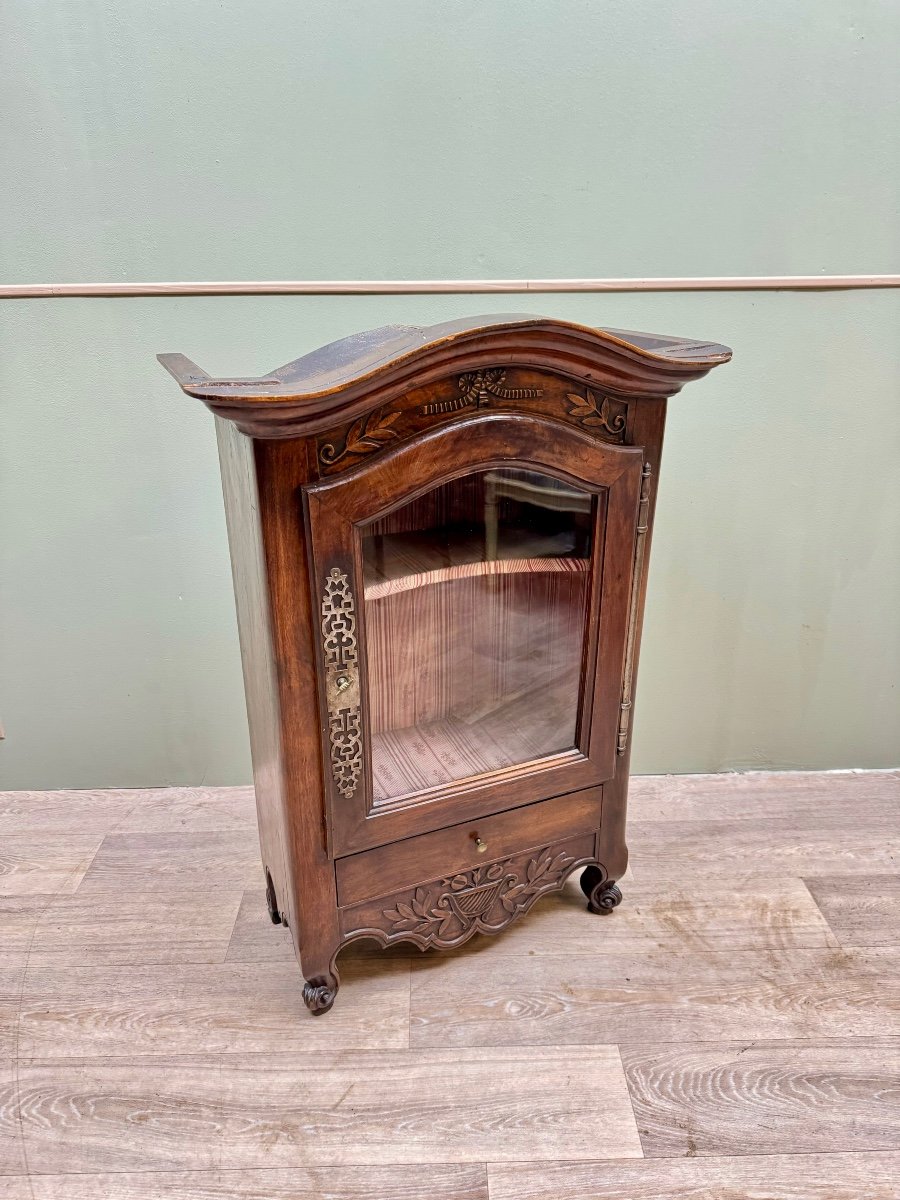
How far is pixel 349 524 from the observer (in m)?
0.76

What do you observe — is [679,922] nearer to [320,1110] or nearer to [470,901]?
[470,901]

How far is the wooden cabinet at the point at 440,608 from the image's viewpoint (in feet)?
2.44

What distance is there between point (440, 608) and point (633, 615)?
0.23m

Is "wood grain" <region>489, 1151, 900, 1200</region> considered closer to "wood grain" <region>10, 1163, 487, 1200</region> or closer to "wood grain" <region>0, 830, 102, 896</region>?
"wood grain" <region>10, 1163, 487, 1200</region>


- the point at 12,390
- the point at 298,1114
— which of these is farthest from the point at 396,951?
the point at 12,390

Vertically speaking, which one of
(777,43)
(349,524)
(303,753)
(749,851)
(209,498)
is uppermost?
(777,43)

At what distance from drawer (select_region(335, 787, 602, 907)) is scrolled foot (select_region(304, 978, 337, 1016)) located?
110mm

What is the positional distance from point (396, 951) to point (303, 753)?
14.4 inches

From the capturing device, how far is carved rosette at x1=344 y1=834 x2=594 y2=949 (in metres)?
0.95

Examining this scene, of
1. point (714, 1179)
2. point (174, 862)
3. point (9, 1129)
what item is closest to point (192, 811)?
point (174, 862)

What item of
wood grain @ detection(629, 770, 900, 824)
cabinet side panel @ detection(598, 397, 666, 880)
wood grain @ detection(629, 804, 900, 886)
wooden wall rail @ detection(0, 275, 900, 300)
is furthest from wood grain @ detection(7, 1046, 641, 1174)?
wooden wall rail @ detection(0, 275, 900, 300)

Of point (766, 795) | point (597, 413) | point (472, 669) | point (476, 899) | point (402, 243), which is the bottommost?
point (766, 795)

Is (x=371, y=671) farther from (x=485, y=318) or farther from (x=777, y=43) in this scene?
(x=777, y=43)

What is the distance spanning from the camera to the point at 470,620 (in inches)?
36.1
